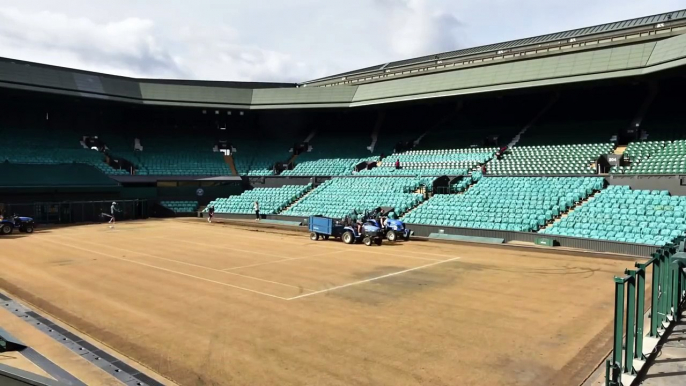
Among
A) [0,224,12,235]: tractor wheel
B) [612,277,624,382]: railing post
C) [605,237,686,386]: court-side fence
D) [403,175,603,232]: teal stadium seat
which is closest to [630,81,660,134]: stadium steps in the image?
[403,175,603,232]: teal stadium seat

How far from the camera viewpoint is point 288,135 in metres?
56.6

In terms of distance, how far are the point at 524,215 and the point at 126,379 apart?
23758 mm

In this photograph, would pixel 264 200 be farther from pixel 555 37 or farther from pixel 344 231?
pixel 555 37

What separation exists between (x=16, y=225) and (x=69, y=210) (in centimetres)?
844

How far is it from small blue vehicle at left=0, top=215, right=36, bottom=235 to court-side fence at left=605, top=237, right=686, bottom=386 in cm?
3283

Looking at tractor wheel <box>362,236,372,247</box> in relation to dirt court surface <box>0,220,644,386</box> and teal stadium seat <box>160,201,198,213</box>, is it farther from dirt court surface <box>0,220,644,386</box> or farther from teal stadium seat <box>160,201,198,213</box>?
teal stadium seat <box>160,201,198,213</box>

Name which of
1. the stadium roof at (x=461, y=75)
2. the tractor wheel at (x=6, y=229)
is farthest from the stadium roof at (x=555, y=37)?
the tractor wheel at (x=6, y=229)

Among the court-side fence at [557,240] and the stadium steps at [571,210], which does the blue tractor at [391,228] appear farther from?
the stadium steps at [571,210]

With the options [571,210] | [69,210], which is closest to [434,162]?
[571,210]

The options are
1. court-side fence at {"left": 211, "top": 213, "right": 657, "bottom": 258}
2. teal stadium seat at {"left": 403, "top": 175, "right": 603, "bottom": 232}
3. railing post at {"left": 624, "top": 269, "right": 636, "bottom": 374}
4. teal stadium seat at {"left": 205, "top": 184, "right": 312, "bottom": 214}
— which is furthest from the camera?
teal stadium seat at {"left": 205, "top": 184, "right": 312, "bottom": 214}

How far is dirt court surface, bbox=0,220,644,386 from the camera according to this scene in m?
8.04

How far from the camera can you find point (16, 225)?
29516 millimetres

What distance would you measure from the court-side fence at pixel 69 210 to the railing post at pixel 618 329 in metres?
39.6

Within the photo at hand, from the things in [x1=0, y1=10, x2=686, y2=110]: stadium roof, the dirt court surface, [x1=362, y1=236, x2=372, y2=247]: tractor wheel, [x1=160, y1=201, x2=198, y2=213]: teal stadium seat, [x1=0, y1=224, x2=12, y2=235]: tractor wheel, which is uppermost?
[x1=0, y1=10, x2=686, y2=110]: stadium roof
